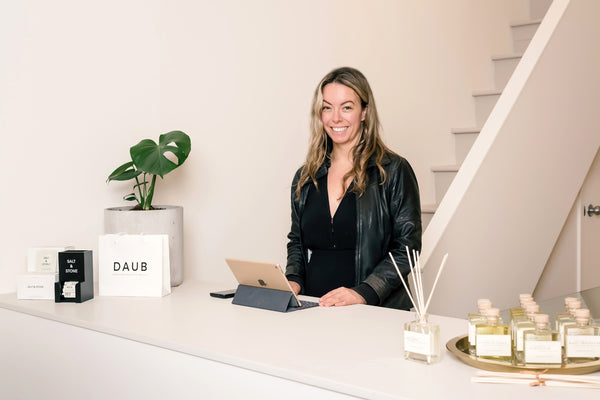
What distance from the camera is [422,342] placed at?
1441 mm

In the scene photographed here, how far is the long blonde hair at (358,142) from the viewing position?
2.50 m

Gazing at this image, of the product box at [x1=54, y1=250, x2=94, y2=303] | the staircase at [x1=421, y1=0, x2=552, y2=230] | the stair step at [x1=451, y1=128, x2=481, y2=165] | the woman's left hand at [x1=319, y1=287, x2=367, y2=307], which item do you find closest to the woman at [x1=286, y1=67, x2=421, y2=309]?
the woman's left hand at [x1=319, y1=287, x2=367, y2=307]

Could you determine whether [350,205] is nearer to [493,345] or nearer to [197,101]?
[197,101]

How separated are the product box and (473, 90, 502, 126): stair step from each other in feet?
9.93

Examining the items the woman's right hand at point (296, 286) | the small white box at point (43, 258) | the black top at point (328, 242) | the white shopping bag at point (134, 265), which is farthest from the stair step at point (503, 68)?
the small white box at point (43, 258)

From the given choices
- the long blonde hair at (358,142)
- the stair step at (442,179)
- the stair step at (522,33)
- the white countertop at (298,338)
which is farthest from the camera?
the stair step at (522,33)

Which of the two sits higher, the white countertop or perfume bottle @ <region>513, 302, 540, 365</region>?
perfume bottle @ <region>513, 302, 540, 365</region>

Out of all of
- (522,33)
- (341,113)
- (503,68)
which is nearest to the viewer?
(341,113)

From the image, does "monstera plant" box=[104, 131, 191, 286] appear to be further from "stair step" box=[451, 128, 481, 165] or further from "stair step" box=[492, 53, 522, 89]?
"stair step" box=[492, 53, 522, 89]

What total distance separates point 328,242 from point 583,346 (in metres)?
1.26

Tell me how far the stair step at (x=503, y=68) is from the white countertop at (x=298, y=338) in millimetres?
3024

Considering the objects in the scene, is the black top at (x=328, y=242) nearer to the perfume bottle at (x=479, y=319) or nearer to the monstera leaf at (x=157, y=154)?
the monstera leaf at (x=157, y=154)

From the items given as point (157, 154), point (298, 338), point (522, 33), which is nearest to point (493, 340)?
point (298, 338)

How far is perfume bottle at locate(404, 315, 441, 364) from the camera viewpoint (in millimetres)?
1436
